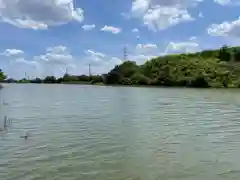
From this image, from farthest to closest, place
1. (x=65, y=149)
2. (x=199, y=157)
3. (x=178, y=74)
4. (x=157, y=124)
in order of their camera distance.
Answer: (x=178, y=74) → (x=157, y=124) → (x=65, y=149) → (x=199, y=157)

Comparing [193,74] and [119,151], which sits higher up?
[193,74]

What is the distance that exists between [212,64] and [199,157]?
553ft

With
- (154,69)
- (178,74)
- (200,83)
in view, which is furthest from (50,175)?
(154,69)

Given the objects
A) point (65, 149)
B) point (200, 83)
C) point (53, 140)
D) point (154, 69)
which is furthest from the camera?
point (154, 69)

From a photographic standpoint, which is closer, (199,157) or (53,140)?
(199,157)

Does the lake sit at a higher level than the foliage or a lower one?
lower

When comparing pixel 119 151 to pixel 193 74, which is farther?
pixel 193 74

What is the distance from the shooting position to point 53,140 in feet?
72.8

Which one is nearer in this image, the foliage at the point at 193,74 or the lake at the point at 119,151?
the lake at the point at 119,151

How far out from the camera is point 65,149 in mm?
19438

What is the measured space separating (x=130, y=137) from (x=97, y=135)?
2.05 metres

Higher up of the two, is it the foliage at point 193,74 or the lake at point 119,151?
the foliage at point 193,74

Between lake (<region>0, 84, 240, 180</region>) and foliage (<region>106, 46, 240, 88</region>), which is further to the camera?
foliage (<region>106, 46, 240, 88</region>)

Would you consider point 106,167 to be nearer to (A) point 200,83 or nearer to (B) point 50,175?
(B) point 50,175
